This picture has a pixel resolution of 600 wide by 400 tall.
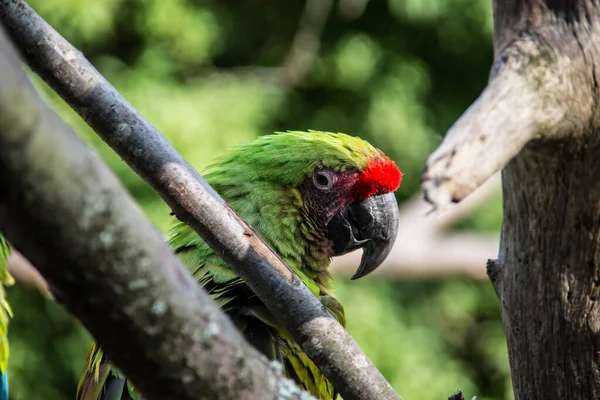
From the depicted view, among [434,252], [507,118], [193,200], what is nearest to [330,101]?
[434,252]

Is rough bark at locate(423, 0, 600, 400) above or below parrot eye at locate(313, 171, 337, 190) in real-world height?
below

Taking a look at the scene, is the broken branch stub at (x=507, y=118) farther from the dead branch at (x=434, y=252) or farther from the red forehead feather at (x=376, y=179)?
the dead branch at (x=434, y=252)

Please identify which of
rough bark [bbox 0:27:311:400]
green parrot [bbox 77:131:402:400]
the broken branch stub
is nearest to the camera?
rough bark [bbox 0:27:311:400]

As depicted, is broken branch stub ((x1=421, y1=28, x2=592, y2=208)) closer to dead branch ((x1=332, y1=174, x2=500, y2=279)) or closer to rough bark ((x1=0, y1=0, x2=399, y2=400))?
rough bark ((x1=0, y1=0, x2=399, y2=400))

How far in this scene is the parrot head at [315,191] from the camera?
4.91 ft

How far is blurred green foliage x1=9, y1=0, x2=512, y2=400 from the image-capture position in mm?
3348

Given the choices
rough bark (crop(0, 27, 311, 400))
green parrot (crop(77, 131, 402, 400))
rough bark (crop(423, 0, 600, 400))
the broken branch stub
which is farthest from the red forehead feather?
rough bark (crop(0, 27, 311, 400))

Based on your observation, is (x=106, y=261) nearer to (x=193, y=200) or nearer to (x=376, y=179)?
(x=193, y=200)

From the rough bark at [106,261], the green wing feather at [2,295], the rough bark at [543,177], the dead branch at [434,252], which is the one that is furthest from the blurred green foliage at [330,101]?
the rough bark at [106,261]

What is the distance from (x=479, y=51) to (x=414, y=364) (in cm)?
187

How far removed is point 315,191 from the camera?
1.54 metres

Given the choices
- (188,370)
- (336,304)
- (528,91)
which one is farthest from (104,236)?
(336,304)

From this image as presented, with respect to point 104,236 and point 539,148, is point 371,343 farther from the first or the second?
point 104,236

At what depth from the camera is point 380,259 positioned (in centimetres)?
163
